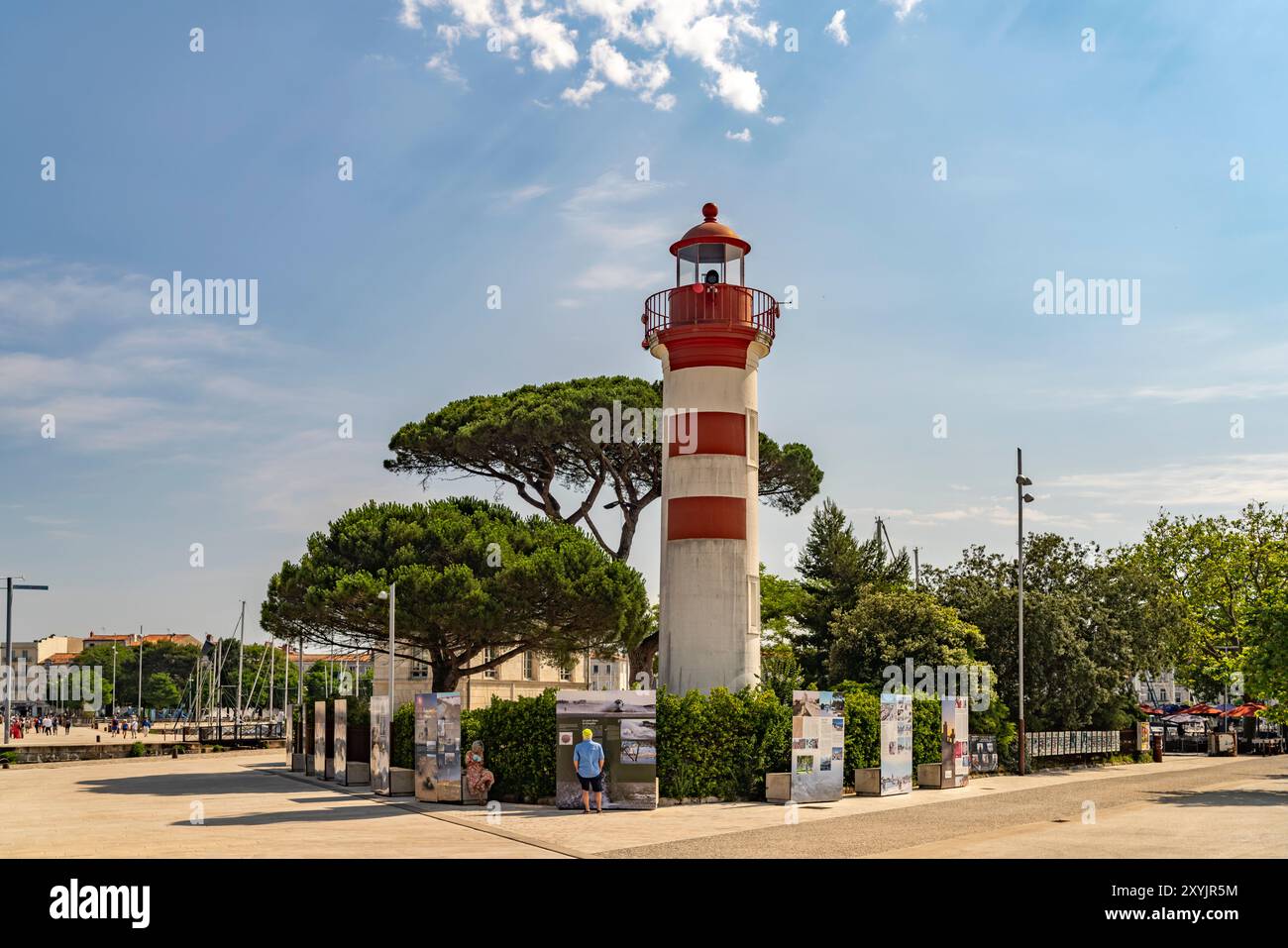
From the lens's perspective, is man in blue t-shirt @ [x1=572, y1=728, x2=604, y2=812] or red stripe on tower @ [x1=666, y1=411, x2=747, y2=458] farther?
red stripe on tower @ [x1=666, y1=411, x2=747, y2=458]

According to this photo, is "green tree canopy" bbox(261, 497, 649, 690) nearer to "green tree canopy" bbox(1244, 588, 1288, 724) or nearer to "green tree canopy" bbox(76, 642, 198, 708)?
"green tree canopy" bbox(1244, 588, 1288, 724)

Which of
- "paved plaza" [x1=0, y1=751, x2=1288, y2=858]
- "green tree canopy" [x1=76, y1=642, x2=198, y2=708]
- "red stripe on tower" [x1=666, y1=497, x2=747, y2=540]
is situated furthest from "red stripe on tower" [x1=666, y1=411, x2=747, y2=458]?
"green tree canopy" [x1=76, y1=642, x2=198, y2=708]

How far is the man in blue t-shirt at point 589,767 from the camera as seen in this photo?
84.5 feet

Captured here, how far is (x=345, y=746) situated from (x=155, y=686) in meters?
114

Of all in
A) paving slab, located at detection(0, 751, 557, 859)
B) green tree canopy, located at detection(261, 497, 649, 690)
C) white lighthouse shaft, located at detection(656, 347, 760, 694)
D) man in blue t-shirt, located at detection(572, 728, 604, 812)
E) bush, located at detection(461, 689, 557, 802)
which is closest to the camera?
paving slab, located at detection(0, 751, 557, 859)

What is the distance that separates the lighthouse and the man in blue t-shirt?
7525 millimetres

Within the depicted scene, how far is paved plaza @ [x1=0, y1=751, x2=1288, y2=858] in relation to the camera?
19.0 meters

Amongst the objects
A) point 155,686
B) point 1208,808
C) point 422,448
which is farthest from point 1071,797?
point 155,686

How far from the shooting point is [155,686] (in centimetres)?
13588

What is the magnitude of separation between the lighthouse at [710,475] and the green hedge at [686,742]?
10.0 ft

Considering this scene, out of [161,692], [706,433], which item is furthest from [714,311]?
[161,692]

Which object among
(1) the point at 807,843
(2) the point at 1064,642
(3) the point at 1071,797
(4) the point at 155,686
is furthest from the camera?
(4) the point at 155,686

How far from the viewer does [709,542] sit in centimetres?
3334
